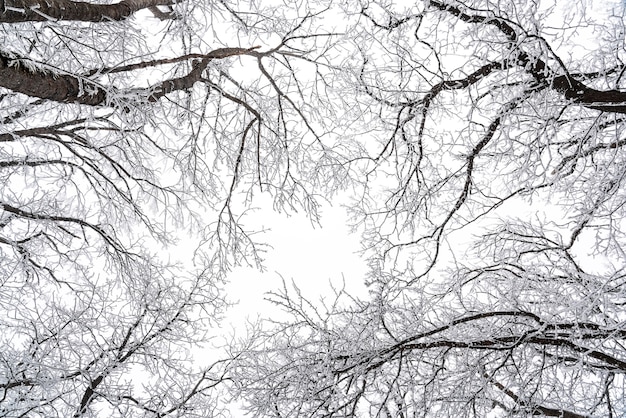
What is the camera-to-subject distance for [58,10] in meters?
3.08

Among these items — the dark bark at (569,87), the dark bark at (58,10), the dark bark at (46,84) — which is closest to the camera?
the dark bark at (58,10)

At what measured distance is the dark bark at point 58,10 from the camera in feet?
9.16

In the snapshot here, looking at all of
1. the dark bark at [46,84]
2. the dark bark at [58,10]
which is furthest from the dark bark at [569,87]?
the dark bark at [46,84]

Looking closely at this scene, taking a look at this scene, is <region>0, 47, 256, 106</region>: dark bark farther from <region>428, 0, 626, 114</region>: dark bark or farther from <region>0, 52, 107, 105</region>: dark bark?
<region>428, 0, 626, 114</region>: dark bark

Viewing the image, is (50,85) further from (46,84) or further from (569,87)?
(569,87)

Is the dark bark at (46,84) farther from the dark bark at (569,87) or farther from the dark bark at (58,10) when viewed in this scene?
the dark bark at (569,87)

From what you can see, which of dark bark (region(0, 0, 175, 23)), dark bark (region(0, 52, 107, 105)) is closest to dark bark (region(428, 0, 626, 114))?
dark bark (region(0, 0, 175, 23))

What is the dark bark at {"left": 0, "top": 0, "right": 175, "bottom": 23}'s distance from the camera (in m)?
2.79

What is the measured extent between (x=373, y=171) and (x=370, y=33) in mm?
1519

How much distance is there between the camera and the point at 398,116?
4.72 m

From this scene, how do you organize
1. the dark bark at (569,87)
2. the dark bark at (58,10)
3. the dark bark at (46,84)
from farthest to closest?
the dark bark at (569,87) < the dark bark at (46,84) < the dark bark at (58,10)

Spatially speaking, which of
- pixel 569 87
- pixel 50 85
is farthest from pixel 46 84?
pixel 569 87

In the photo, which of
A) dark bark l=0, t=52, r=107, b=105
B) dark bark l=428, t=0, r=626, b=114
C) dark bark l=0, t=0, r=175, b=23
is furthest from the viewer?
dark bark l=428, t=0, r=626, b=114

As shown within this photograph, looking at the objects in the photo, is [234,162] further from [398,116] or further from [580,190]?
[580,190]
